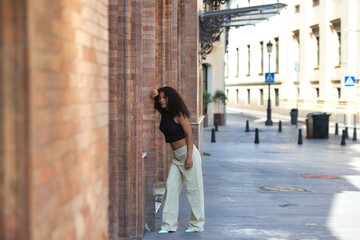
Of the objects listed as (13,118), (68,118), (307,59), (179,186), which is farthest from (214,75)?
(13,118)

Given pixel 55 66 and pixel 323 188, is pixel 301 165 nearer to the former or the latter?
pixel 323 188

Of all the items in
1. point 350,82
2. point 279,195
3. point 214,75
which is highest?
point 214,75

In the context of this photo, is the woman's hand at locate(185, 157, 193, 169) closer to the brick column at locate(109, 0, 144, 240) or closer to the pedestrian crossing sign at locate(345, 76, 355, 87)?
the brick column at locate(109, 0, 144, 240)

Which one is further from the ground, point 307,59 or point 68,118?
point 307,59

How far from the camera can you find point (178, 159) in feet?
24.9

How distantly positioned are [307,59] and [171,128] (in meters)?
42.6

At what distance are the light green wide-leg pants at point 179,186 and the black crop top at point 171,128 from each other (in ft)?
0.49

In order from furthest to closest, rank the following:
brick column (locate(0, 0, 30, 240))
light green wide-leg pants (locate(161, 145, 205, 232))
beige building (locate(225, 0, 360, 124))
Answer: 1. beige building (locate(225, 0, 360, 124))
2. light green wide-leg pants (locate(161, 145, 205, 232))
3. brick column (locate(0, 0, 30, 240))

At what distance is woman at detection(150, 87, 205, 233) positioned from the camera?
24.3 ft

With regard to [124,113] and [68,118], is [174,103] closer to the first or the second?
[124,113]

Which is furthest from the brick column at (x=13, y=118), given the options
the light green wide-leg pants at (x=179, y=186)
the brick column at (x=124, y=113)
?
the light green wide-leg pants at (x=179, y=186)

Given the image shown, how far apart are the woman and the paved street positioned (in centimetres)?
20

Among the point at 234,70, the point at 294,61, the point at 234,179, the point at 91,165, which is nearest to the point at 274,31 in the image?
the point at 294,61

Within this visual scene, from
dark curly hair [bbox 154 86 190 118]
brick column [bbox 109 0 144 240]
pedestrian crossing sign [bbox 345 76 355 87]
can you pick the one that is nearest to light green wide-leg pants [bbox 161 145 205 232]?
dark curly hair [bbox 154 86 190 118]
